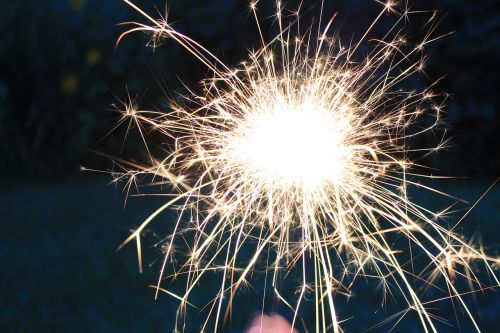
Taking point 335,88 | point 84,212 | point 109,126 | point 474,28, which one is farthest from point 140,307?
point 474,28

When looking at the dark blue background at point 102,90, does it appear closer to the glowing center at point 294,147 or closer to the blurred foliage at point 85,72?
the blurred foliage at point 85,72

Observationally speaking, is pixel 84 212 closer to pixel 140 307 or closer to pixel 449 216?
pixel 140 307

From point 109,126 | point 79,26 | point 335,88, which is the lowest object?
point 335,88

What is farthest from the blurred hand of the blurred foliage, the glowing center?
the blurred foliage

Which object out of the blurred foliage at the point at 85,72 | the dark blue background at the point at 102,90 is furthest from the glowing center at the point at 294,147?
the blurred foliage at the point at 85,72

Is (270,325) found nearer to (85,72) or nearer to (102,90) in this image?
(102,90)

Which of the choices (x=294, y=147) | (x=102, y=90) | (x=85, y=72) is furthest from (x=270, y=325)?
(x=85, y=72)

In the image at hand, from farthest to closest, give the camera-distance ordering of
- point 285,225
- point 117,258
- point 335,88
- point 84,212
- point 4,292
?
point 84,212, point 117,258, point 4,292, point 335,88, point 285,225
